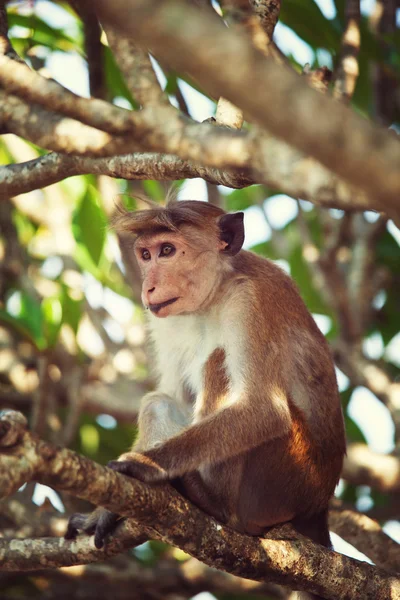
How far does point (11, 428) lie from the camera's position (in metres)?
3.12

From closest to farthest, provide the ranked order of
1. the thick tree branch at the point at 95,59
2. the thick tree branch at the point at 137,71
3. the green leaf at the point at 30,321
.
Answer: the thick tree branch at the point at 137,71
the thick tree branch at the point at 95,59
the green leaf at the point at 30,321

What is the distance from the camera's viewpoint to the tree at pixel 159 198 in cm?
193

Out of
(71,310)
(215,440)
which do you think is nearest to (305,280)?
(71,310)

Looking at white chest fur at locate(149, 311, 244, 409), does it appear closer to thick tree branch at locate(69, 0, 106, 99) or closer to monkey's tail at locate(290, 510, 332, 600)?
monkey's tail at locate(290, 510, 332, 600)

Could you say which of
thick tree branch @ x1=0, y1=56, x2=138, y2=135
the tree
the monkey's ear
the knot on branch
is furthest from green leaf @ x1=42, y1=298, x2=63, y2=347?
the knot on branch

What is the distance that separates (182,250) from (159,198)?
3583mm

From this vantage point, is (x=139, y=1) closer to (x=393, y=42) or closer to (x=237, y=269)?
(x=237, y=269)

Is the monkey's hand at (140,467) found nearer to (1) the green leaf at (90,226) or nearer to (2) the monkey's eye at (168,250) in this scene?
(2) the monkey's eye at (168,250)

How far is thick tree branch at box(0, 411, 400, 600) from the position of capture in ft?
10.4

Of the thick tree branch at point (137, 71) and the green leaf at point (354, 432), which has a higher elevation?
the thick tree branch at point (137, 71)

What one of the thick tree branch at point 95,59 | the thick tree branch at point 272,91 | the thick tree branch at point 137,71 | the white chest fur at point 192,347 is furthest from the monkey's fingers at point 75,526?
the thick tree branch at point 272,91

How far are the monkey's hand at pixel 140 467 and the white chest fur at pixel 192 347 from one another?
2.51 feet

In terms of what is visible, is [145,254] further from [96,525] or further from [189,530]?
[189,530]

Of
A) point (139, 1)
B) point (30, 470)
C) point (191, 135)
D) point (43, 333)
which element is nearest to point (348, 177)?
point (139, 1)
